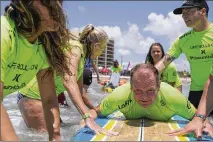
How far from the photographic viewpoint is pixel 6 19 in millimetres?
2113

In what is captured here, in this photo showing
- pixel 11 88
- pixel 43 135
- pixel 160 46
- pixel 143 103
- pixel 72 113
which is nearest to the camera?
pixel 11 88

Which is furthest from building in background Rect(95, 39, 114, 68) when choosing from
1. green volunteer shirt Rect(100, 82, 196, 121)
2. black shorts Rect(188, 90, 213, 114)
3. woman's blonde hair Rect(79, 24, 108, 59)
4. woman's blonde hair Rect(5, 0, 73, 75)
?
woman's blonde hair Rect(5, 0, 73, 75)

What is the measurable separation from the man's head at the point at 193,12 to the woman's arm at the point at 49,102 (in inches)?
107

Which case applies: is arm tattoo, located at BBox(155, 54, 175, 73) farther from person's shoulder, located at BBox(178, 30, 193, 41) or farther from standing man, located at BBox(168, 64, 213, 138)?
standing man, located at BBox(168, 64, 213, 138)

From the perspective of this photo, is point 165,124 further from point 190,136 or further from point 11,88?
point 11,88

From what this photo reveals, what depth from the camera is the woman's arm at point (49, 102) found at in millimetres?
2730

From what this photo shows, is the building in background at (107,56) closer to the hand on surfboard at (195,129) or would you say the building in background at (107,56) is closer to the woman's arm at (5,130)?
the hand on surfboard at (195,129)

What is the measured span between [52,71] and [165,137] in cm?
112

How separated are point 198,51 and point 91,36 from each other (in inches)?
67.2

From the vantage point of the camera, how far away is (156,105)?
3.69 m

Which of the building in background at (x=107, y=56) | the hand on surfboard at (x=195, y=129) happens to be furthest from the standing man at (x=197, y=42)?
the building in background at (x=107, y=56)

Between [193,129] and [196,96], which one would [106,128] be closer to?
[193,129]

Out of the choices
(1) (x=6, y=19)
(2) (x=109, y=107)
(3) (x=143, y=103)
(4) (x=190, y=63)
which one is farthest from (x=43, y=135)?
(4) (x=190, y=63)

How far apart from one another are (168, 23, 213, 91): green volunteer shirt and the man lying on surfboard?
149cm
